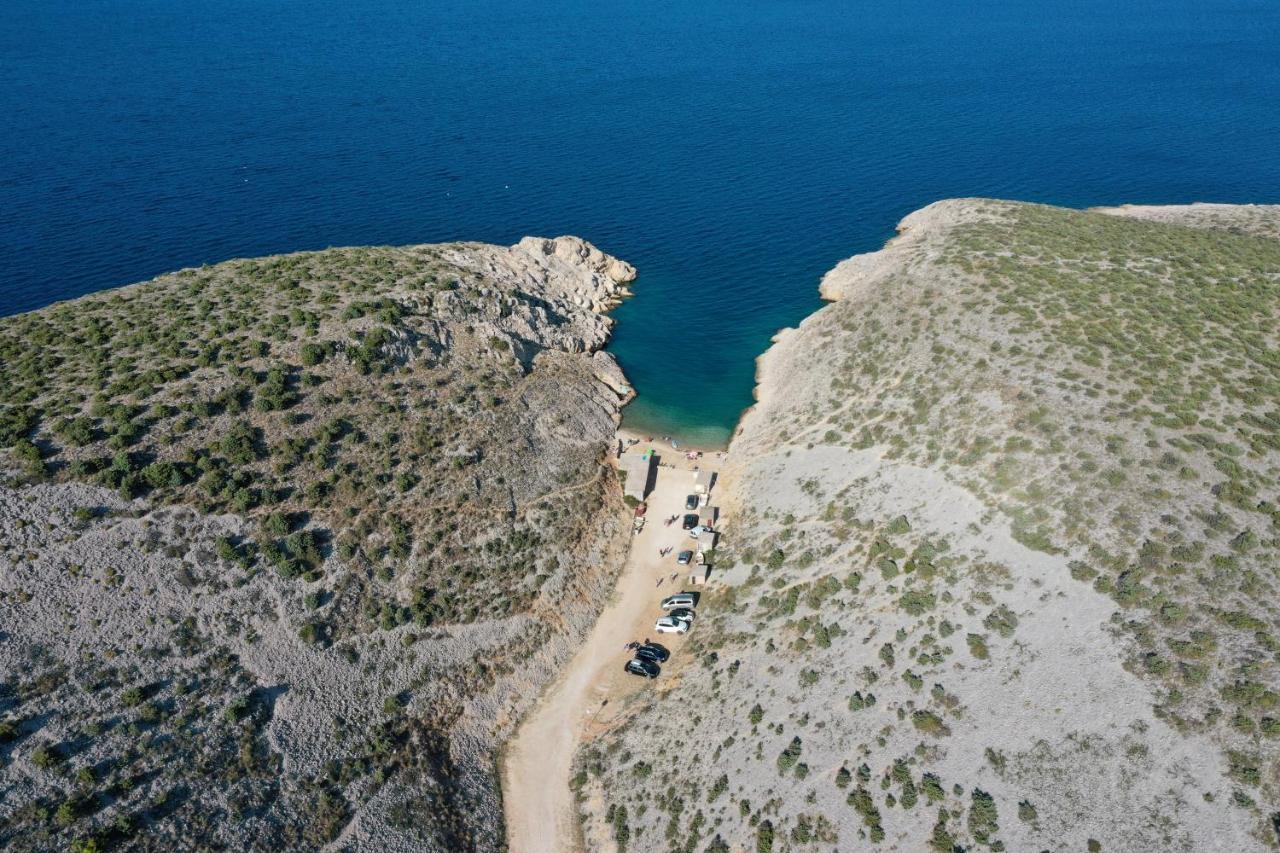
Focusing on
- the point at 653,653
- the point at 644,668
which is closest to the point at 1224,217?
the point at 653,653

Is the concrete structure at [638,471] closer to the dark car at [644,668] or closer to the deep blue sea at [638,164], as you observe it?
the deep blue sea at [638,164]

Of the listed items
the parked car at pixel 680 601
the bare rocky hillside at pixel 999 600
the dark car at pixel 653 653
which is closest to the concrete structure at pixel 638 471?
the bare rocky hillside at pixel 999 600

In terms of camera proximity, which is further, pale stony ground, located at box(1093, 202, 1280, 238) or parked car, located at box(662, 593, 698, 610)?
pale stony ground, located at box(1093, 202, 1280, 238)

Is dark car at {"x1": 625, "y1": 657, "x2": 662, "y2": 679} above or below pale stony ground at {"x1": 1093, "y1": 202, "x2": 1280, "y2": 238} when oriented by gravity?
below

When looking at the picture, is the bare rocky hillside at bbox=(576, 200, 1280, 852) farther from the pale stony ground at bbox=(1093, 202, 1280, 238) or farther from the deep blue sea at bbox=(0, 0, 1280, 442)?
the pale stony ground at bbox=(1093, 202, 1280, 238)

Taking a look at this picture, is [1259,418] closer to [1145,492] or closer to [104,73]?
[1145,492]

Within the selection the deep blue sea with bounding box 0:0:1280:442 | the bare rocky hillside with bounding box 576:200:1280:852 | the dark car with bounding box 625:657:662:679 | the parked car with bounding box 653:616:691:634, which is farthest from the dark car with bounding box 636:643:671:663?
the deep blue sea with bounding box 0:0:1280:442
